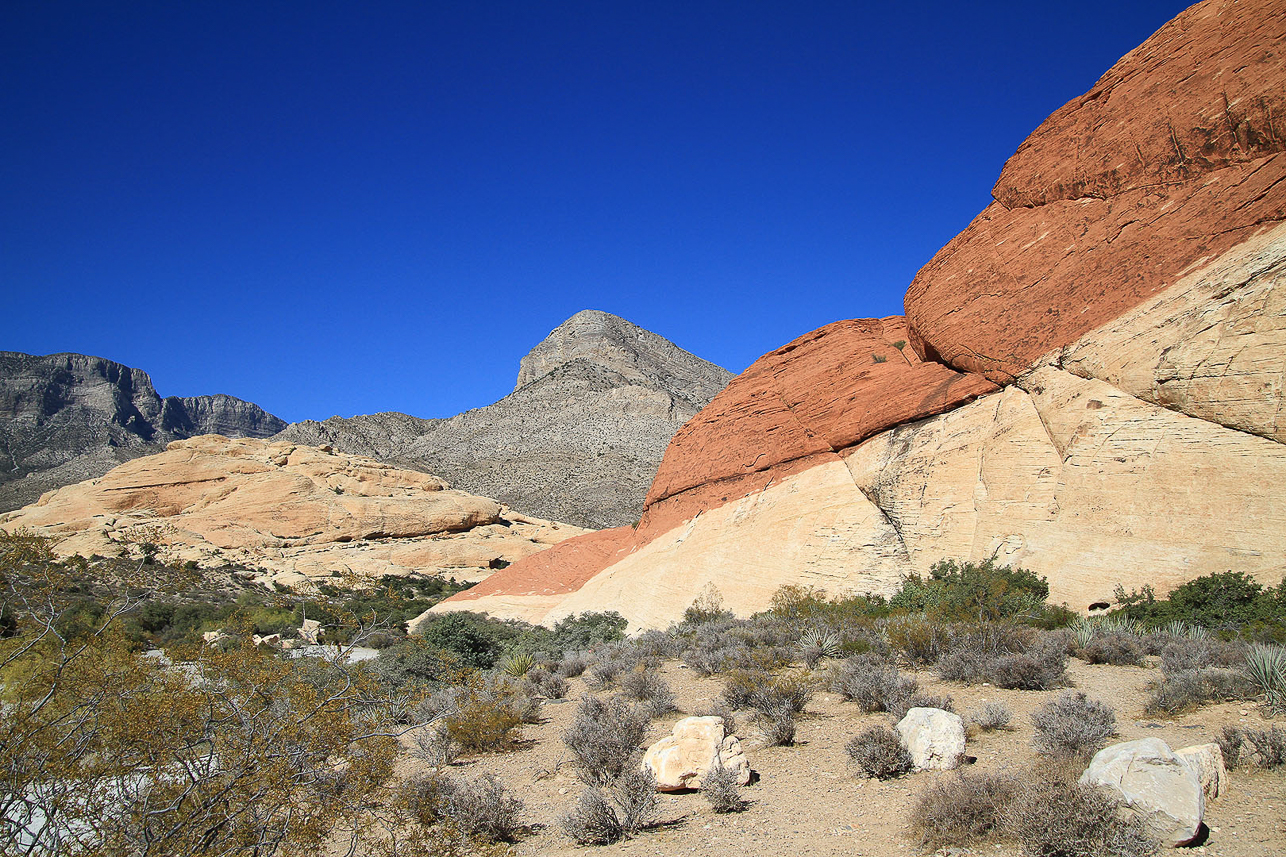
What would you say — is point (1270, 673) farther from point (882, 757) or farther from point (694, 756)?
point (694, 756)

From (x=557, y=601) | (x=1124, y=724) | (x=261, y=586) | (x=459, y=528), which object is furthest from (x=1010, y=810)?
(x=459, y=528)

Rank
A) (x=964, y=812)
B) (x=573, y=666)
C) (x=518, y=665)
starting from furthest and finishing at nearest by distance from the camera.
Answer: (x=518, y=665)
(x=573, y=666)
(x=964, y=812)

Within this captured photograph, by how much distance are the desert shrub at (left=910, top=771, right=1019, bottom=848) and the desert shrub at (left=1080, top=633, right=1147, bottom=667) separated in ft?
15.1

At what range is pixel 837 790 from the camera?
18.9 feet

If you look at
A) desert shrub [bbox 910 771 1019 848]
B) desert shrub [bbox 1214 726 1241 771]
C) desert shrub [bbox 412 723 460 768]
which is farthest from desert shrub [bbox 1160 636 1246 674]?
desert shrub [bbox 412 723 460 768]

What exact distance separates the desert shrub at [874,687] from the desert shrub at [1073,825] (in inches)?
115

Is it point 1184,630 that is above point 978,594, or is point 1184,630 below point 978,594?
below

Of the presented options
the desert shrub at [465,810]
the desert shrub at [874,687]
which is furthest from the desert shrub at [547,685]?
the desert shrub at [465,810]

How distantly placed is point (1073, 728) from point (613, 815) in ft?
12.4

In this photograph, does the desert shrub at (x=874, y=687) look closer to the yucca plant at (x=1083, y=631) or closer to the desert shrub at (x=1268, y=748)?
the yucca plant at (x=1083, y=631)

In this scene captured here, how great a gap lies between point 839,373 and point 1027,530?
697 centimetres

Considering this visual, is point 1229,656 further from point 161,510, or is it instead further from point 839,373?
point 161,510

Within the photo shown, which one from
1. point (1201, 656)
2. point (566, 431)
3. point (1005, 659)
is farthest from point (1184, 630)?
point (566, 431)

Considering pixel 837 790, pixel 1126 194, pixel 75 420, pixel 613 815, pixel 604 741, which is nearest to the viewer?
pixel 613 815
